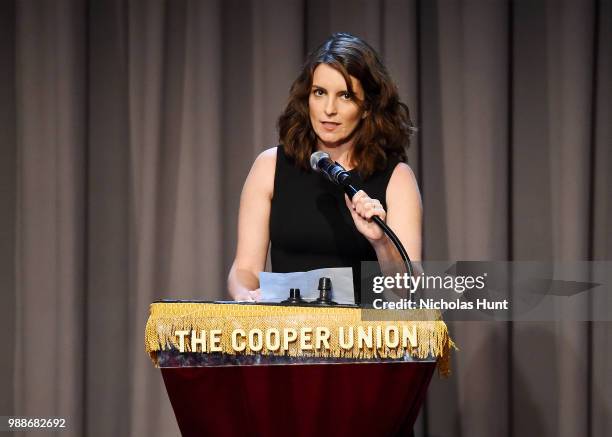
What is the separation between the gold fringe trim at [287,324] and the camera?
1.34 metres

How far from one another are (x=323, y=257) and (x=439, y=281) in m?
0.35

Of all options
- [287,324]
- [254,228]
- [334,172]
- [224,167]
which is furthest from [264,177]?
[224,167]

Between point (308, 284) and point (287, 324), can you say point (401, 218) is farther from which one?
point (287, 324)

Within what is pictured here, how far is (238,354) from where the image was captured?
4.46ft

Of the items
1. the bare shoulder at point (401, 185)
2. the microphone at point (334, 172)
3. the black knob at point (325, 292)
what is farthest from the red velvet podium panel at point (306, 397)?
the bare shoulder at point (401, 185)

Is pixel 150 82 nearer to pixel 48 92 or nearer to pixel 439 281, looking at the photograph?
pixel 48 92

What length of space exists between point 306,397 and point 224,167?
1.97 metres

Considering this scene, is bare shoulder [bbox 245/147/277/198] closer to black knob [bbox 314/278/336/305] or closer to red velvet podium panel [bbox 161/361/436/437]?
black knob [bbox 314/278/336/305]

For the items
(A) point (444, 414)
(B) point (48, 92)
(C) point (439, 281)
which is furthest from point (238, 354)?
(B) point (48, 92)

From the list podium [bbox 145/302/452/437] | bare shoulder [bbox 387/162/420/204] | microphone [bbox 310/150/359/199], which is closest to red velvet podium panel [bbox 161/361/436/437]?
podium [bbox 145/302/452/437]

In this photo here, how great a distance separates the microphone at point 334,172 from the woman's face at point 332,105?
351 mm

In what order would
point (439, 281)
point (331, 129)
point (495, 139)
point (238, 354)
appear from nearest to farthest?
point (238, 354), point (439, 281), point (331, 129), point (495, 139)

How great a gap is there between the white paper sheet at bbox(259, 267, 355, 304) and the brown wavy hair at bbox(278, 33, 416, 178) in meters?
0.60

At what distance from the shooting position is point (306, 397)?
53.2 inches
